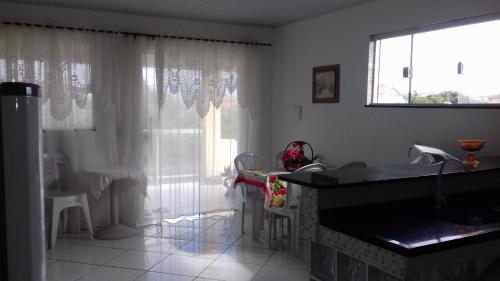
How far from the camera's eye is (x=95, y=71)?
13.6 feet

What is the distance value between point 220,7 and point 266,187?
187 cm

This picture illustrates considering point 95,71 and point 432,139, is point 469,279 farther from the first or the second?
point 95,71

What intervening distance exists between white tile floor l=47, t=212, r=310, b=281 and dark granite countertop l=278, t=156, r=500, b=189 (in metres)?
1.27

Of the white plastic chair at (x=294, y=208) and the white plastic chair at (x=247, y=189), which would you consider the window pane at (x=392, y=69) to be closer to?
the white plastic chair at (x=294, y=208)

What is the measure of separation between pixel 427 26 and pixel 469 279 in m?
2.14

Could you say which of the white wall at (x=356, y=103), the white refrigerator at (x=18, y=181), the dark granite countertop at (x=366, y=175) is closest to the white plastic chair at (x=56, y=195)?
the white wall at (x=356, y=103)

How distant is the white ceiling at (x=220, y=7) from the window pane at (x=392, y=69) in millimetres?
521

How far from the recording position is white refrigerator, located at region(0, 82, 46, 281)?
0.83 m

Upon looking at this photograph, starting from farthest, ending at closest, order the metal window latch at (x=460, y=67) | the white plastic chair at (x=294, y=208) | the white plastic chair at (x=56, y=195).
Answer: the white plastic chair at (x=56, y=195), the white plastic chair at (x=294, y=208), the metal window latch at (x=460, y=67)

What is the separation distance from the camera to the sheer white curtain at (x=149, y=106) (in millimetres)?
3975

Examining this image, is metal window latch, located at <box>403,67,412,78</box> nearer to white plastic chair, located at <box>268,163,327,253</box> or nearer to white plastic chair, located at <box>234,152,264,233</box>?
white plastic chair, located at <box>268,163,327,253</box>

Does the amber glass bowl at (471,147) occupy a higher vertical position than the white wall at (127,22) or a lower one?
lower

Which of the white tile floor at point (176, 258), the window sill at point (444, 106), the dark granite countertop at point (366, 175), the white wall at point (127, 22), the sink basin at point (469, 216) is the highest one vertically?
the white wall at point (127, 22)

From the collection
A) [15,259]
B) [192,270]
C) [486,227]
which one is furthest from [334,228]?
[192,270]
